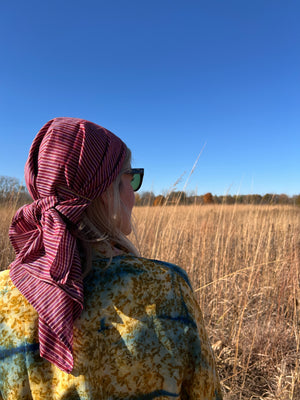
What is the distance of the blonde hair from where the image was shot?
70 cm

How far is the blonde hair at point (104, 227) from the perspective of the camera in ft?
2.30

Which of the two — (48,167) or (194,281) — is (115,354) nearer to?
(48,167)

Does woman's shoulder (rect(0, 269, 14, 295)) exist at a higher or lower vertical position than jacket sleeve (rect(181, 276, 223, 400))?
higher

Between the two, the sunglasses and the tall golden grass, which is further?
the tall golden grass

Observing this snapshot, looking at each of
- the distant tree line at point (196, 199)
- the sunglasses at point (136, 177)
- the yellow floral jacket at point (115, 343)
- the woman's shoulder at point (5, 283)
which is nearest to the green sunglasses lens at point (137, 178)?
the sunglasses at point (136, 177)

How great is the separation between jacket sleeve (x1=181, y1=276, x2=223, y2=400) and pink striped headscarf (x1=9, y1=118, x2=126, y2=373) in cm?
29

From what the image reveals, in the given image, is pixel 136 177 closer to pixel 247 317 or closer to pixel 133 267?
pixel 133 267

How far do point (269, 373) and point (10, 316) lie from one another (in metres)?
2.00

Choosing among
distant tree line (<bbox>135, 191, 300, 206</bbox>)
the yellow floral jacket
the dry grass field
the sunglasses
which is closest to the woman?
the yellow floral jacket

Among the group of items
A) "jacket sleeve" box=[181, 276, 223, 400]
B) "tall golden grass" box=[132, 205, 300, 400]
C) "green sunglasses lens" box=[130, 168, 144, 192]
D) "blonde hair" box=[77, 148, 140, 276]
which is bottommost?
"tall golden grass" box=[132, 205, 300, 400]

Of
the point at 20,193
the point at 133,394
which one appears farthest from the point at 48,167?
the point at 20,193

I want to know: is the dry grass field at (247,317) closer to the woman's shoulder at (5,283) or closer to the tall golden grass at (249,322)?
the tall golden grass at (249,322)

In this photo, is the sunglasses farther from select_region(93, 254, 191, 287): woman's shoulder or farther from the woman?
select_region(93, 254, 191, 287): woman's shoulder

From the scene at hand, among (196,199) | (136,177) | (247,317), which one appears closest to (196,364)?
(136,177)
